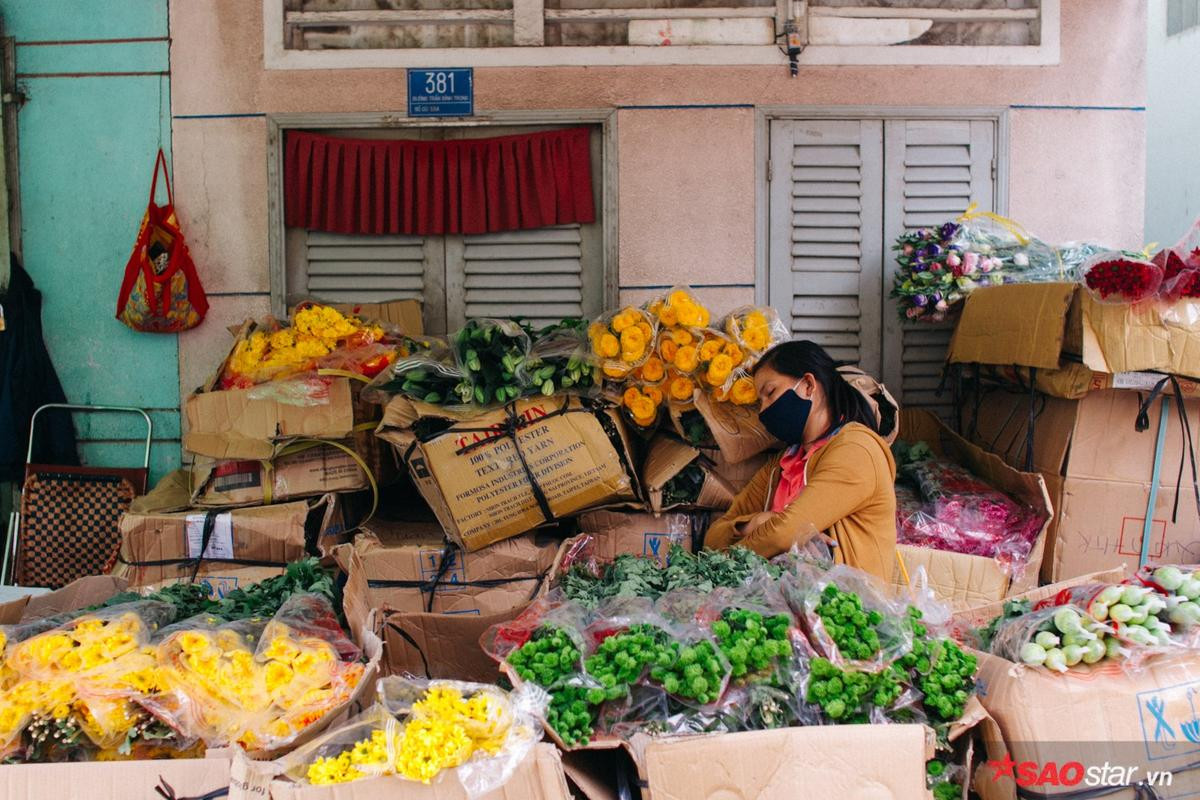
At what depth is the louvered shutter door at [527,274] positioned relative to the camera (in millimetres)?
5230

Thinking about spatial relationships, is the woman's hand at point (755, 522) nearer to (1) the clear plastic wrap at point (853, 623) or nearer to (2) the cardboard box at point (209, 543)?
(1) the clear plastic wrap at point (853, 623)

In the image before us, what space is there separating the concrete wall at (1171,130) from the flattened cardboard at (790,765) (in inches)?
347

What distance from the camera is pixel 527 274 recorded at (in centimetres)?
525

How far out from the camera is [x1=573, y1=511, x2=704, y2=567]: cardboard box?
4086 millimetres

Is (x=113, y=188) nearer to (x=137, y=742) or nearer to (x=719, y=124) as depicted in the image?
(x=719, y=124)

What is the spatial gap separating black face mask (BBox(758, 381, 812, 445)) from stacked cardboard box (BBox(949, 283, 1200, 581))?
4.82 feet

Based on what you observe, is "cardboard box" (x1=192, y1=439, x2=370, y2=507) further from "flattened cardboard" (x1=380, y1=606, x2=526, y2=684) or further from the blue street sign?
the blue street sign

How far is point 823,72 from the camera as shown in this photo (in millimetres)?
5066

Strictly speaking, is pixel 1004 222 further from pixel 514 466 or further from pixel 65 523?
pixel 65 523

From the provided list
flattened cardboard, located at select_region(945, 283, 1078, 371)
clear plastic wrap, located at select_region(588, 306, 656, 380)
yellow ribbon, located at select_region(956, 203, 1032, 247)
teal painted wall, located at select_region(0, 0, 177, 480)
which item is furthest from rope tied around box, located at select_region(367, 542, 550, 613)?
yellow ribbon, located at select_region(956, 203, 1032, 247)

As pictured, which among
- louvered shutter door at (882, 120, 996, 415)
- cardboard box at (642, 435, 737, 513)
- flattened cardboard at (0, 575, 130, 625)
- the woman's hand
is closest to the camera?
flattened cardboard at (0, 575, 130, 625)

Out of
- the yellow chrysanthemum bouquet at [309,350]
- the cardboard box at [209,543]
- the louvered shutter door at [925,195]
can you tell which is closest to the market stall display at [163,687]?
the cardboard box at [209,543]

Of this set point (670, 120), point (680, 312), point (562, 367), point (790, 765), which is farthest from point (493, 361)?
point (790, 765)

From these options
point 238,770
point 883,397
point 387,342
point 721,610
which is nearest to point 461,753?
point 238,770
